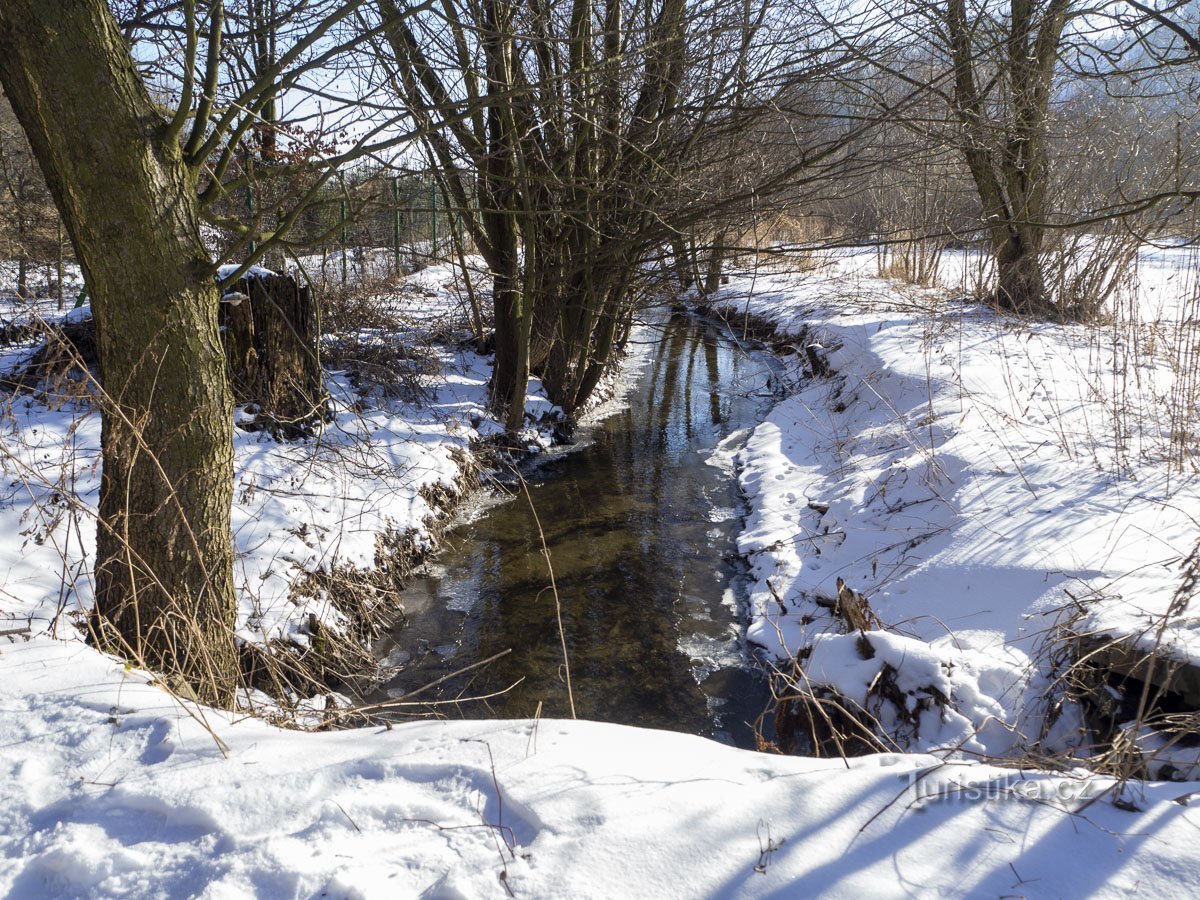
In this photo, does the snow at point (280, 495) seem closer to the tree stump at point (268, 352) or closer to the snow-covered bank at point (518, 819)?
the tree stump at point (268, 352)

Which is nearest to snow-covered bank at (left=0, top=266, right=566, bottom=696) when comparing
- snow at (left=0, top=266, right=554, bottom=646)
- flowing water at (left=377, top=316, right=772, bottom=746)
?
snow at (left=0, top=266, right=554, bottom=646)

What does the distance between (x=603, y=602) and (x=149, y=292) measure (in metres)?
3.38

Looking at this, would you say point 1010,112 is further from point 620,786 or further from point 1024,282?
point 620,786

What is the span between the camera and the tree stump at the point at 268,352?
20.2 ft

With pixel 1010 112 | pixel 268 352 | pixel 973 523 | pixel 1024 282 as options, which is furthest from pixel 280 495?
pixel 1024 282

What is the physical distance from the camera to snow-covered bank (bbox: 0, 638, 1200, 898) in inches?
70.1

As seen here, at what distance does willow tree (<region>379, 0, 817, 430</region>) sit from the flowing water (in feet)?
5.39

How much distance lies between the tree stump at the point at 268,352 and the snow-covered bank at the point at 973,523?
153 inches

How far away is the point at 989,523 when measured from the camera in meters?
4.67

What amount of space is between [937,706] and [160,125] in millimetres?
3889

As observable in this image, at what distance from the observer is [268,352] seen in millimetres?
6426

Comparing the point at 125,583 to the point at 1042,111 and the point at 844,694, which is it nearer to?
the point at 844,694

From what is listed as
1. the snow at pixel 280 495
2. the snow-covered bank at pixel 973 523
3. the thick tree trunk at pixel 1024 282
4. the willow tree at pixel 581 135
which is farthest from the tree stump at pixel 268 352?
the thick tree trunk at pixel 1024 282

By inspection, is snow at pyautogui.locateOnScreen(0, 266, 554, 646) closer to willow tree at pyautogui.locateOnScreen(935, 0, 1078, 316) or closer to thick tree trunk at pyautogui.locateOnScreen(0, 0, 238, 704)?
thick tree trunk at pyautogui.locateOnScreen(0, 0, 238, 704)
